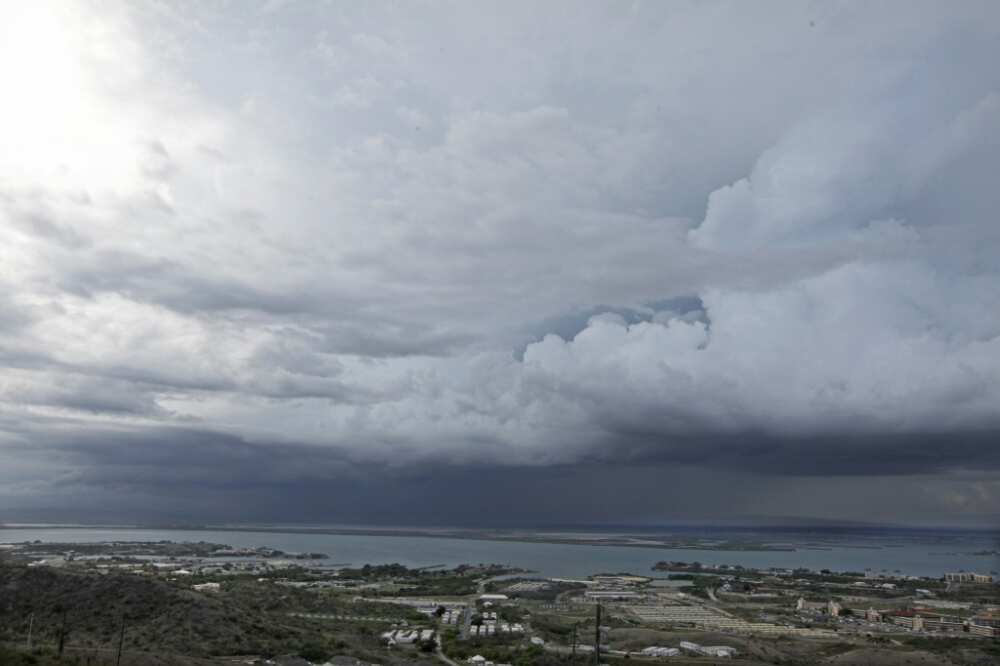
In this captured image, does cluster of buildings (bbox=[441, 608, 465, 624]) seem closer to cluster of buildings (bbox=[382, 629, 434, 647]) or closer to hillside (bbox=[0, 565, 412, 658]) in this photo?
cluster of buildings (bbox=[382, 629, 434, 647])

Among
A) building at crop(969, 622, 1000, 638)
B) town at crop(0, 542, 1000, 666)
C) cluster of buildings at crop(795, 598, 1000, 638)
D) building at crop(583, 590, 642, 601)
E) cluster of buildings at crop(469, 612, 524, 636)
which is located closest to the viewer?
town at crop(0, 542, 1000, 666)

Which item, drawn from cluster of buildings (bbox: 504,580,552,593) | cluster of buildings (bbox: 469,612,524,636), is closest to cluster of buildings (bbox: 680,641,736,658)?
cluster of buildings (bbox: 469,612,524,636)

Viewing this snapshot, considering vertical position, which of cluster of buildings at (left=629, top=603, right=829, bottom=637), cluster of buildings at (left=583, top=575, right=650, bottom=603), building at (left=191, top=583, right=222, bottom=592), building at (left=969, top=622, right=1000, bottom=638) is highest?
building at (left=191, top=583, right=222, bottom=592)

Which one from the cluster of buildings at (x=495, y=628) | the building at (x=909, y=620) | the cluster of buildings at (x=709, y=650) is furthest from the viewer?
the building at (x=909, y=620)

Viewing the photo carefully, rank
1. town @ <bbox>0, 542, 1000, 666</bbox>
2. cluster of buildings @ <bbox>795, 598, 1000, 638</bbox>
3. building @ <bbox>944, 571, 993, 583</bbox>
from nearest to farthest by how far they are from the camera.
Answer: town @ <bbox>0, 542, 1000, 666</bbox>, cluster of buildings @ <bbox>795, 598, 1000, 638</bbox>, building @ <bbox>944, 571, 993, 583</bbox>

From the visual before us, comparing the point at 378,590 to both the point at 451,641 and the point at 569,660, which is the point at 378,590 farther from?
the point at 569,660

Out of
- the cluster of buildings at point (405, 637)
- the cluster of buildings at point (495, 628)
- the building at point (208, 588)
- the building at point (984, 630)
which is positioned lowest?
the building at point (984, 630)

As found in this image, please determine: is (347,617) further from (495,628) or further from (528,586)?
(528,586)

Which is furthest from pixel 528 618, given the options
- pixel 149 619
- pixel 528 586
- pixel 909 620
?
pixel 909 620

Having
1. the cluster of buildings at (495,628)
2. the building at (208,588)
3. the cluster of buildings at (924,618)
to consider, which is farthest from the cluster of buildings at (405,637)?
the cluster of buildings at (924,618)

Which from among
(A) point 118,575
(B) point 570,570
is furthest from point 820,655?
(B) point 570,570

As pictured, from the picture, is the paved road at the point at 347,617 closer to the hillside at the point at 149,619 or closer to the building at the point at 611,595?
the hillside at the point at 149,619
